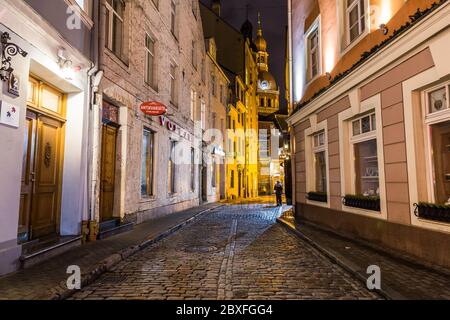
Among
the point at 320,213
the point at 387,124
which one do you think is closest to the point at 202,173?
the point at 320,213

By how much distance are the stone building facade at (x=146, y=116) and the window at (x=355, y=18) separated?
21.7ft

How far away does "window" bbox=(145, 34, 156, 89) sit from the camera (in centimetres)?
1305

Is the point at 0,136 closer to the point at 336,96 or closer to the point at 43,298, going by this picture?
the point at 43,298

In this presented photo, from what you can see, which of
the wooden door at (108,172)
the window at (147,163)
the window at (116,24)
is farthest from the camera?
the window at (147,163)

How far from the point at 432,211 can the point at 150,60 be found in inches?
435

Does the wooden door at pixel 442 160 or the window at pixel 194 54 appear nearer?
the wooden door at pixel 442 160

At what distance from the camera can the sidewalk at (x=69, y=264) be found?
14.8 ft

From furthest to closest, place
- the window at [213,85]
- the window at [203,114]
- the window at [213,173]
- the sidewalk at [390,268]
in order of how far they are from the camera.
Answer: the window at [213,85]
the window at [213,173]
the window at [203,114]
the sidewalk at [390,268]

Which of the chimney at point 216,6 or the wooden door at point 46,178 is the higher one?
the chimney at point 216,6

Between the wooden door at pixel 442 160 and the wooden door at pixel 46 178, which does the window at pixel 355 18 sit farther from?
the wooden door at pixel 46 178

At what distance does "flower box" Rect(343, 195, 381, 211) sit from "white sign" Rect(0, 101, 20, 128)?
7213 mm

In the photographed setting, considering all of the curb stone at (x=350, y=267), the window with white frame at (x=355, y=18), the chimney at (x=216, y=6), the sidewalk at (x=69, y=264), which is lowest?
the curb stone at (x=350, y=267)

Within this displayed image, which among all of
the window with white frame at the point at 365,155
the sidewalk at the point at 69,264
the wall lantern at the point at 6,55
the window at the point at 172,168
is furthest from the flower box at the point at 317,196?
the wall lantern at the point at 6,55
